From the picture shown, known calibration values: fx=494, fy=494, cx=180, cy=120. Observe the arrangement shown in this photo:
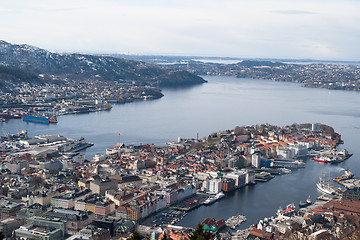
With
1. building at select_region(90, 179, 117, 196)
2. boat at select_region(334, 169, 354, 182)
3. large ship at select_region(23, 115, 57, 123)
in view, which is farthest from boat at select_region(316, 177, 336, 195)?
large ship at select_region(23, 115, 57, 123)

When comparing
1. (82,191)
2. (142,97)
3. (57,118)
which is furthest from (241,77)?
(82,191)

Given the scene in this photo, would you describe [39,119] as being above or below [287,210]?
below

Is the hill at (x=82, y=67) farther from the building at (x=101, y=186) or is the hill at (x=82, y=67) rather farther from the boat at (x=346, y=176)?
the building at (x=101, y=186)

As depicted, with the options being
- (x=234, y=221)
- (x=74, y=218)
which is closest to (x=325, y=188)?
(x=234, y=221)

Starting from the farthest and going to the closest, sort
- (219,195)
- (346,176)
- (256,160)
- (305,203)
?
(256,160)
(346,176)
(219,195)
(305,203)

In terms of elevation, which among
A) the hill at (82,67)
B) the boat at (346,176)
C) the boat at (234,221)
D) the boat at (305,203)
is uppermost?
the hill at (82,67)

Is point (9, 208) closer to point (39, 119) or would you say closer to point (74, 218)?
point (74, 218)

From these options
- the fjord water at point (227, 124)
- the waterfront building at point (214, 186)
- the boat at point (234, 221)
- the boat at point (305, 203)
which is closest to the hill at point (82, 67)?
the fjord water at point (227, 124)

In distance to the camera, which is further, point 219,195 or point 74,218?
point 219,195

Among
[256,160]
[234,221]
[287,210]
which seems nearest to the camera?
[234,221]

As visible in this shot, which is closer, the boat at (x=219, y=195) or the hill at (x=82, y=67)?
the boat at (x=219, y=195)
